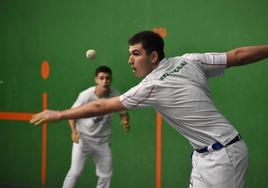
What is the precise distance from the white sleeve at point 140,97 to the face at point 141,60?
14 cm

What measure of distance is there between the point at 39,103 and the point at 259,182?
311 centimetres

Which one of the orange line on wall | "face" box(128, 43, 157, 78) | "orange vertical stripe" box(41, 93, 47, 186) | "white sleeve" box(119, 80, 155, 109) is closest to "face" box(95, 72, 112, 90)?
"orange vertical stripe" box(41, 93, 47, 186)

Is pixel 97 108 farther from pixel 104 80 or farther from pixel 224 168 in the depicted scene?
pixel 104 80

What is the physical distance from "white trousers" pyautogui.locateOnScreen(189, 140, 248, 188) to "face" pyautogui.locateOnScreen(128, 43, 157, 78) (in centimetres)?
60

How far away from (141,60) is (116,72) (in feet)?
A: 9.63

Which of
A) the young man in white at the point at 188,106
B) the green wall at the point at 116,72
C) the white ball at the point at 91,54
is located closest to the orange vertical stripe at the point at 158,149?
the green wall at the point at 116,72

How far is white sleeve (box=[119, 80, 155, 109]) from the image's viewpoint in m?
2.56

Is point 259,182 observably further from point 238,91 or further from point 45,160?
point 45,160

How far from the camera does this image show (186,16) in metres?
5.07

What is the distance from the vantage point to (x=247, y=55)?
2.70 metres

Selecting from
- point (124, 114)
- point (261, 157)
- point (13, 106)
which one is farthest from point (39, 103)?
point (261, 157)

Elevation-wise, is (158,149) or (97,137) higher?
(97,137)

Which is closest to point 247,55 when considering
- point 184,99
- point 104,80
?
point 184,99

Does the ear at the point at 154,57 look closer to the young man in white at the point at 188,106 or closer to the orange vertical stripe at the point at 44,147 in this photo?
the young man in white at the point at 188,106
